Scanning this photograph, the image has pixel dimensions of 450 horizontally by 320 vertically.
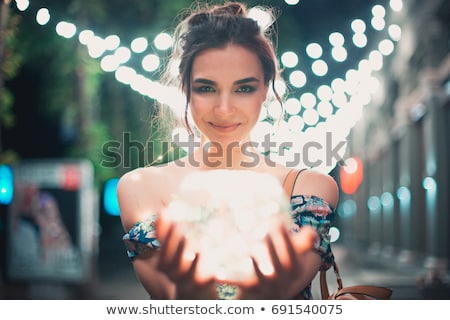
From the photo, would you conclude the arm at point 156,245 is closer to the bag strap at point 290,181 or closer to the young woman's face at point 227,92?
the young woman's face at point 227,92

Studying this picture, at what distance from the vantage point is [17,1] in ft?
8.80

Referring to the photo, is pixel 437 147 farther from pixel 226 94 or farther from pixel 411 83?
pixel 226 94

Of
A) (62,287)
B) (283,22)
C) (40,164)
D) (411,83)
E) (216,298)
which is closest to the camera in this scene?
(216,298)

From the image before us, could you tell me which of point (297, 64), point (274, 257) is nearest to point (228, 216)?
point (274, 257)

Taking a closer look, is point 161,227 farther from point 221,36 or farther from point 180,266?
point 221,36

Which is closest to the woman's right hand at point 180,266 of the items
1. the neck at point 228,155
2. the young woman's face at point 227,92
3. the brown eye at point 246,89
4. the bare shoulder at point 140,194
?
the bare shoulder at point 140,194

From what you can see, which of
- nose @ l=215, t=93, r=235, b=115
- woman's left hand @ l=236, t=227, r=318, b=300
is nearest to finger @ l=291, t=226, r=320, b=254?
woman's left hand @ l=236, t=227, r=318, b=300

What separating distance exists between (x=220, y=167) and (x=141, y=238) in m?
0.42

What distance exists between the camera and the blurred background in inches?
108

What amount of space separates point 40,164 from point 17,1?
13.3ft

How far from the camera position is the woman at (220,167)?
1.93 metres

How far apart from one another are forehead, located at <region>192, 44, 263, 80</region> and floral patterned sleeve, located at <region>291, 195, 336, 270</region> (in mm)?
509

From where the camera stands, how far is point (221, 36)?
216 centimetres
